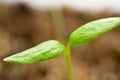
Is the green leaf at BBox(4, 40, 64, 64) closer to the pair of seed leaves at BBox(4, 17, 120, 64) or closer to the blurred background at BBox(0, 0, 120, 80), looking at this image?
the pair of seed leaves at BBox(4, 17, 120, 64)

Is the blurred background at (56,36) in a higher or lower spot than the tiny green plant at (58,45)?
lower

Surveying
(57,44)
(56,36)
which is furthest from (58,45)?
(56,36)

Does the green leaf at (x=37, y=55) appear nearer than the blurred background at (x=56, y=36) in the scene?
Yes

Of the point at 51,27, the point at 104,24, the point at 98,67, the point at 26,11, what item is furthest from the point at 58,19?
the point at 104,24

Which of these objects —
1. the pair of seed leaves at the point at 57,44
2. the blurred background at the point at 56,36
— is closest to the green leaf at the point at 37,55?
the pair of seed leaves at the point at 57,44

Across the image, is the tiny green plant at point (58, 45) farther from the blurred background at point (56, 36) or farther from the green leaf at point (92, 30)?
the blurred background at point (56, 36)

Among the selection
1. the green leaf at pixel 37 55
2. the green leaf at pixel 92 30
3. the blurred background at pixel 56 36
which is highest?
the green leaf at pixel 92 30

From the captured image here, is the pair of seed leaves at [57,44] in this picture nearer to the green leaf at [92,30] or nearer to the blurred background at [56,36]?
the green leaf at [92,30]
